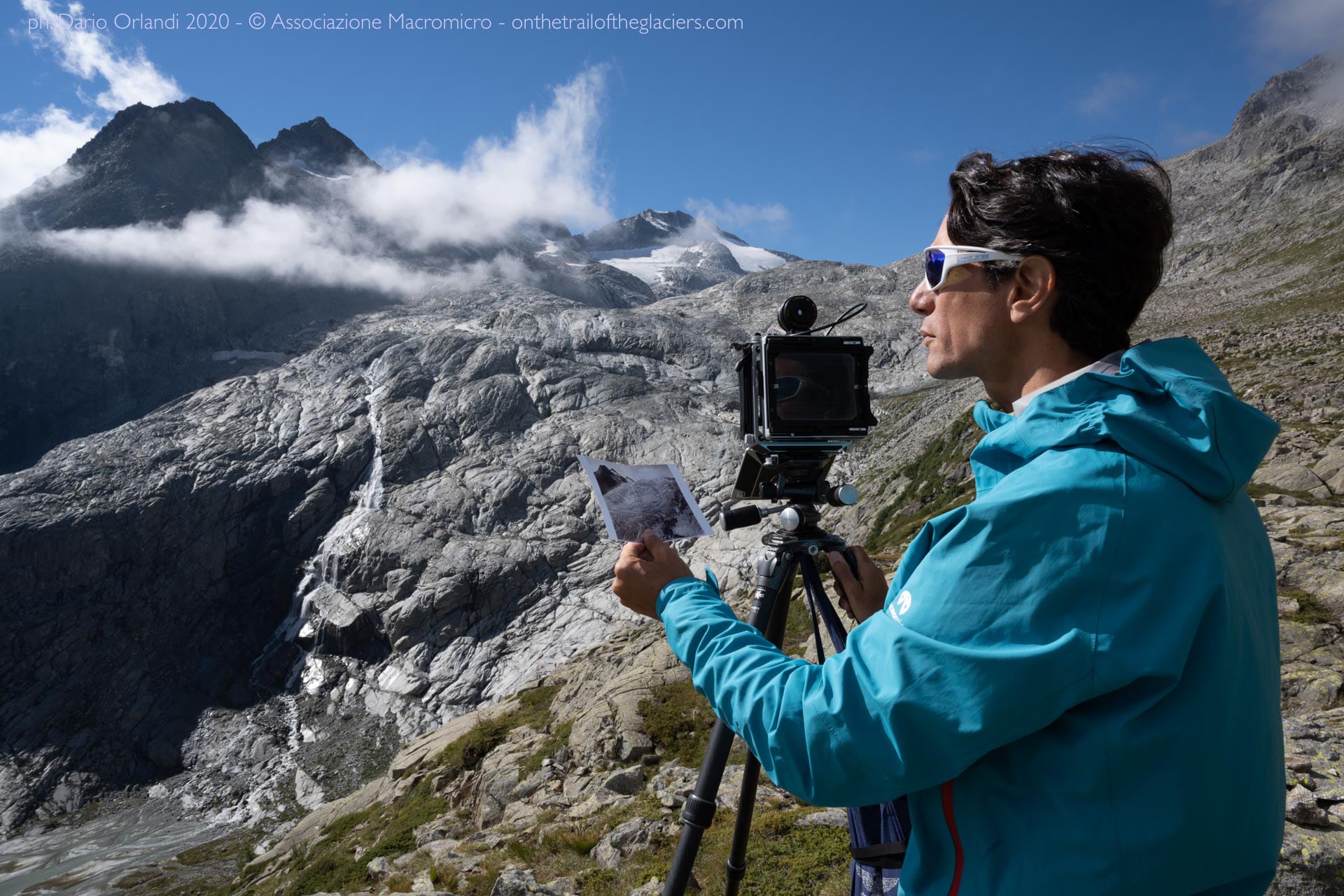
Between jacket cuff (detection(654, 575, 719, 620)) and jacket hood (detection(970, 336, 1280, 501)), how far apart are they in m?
0.72

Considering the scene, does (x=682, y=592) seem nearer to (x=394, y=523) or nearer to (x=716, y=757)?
(x=716, y=757)

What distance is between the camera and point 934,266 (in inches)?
70.1

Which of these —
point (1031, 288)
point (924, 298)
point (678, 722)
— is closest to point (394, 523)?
point (678, 722)

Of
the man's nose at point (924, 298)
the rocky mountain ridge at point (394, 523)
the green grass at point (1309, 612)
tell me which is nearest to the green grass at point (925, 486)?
the rocky mountain ridge at point (394, 523)

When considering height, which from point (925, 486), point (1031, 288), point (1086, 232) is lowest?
point (925, 486)

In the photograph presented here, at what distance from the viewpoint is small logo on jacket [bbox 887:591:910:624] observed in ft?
4.15

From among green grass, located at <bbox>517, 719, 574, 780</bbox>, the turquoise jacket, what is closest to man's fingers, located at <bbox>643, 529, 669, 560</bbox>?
the turquoise jacket

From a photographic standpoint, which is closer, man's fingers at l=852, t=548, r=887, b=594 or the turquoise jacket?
the turquoise jacket

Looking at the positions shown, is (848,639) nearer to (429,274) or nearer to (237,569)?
(237,569)

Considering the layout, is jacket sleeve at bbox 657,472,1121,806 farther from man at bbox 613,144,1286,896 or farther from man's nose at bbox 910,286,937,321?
man's nose at bbox 910,286,937,321

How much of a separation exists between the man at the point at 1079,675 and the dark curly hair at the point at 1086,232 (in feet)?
0.56

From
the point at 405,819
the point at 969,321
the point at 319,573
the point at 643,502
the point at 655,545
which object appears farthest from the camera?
the point at 319,573

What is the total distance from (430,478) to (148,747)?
94.8 ft

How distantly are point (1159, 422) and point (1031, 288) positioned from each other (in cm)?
48
